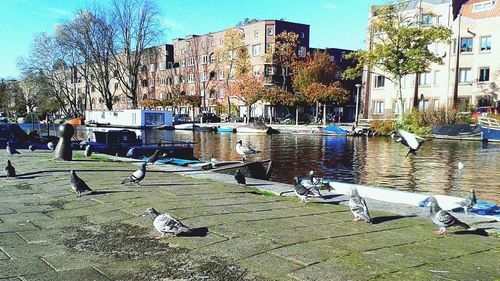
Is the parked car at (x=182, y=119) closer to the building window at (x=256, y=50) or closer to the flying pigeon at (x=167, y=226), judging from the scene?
the building window at (x=256, y=50)

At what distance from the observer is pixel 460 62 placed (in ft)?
160

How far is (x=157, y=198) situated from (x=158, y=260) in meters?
3.37

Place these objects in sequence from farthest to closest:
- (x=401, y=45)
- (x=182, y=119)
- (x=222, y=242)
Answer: (x=182, y=119) → (x=401, y=45) → (x=222, y=242)

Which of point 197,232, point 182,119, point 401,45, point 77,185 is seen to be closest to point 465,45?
point 401,45

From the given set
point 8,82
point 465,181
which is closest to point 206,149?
point 465,181

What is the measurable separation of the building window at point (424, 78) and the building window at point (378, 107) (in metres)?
5.48

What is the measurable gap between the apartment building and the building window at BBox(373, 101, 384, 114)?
121 centimetres

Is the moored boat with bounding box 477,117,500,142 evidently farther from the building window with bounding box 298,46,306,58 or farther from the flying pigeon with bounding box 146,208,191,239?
the flying pigeon with bounding box 146,208,191,239

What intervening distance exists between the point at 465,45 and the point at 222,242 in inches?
2025

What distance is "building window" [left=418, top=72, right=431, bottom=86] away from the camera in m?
51.9

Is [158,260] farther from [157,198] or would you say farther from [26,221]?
[157,198]

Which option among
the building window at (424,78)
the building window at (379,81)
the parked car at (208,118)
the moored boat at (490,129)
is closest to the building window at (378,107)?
the building window at (379,81)

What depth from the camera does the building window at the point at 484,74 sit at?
46.7 meters

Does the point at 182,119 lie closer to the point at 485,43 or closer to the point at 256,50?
the point at 256,50
